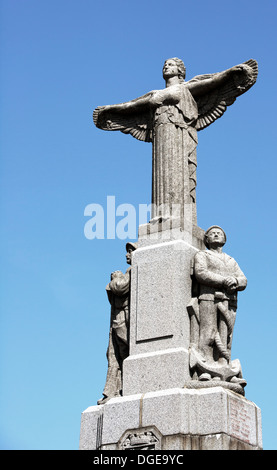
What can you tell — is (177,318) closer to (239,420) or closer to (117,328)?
(117,328)

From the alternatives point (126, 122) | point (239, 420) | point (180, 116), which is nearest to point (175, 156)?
point (180, 116)

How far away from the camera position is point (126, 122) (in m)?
17.1

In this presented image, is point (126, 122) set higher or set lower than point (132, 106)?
lower

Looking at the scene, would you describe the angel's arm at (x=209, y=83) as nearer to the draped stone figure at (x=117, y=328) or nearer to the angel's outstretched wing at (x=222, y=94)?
the angel's outstretched wing at (x=222, y=94)

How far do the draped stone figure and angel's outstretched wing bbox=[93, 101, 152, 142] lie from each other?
3.26 m

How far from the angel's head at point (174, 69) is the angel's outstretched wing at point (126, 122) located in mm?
922

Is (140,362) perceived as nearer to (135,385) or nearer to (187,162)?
(135,385)

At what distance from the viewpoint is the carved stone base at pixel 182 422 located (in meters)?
12.5

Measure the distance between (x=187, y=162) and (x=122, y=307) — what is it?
9.83ft

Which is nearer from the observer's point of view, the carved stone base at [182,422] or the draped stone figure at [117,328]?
the carved stone base at [182,422]

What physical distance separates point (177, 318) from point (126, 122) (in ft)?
16.8

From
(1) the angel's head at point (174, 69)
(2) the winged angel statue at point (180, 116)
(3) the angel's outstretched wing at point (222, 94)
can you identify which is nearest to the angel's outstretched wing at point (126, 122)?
(2) the winged angel statue at point (180, 116)

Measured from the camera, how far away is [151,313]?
14.0 metres
